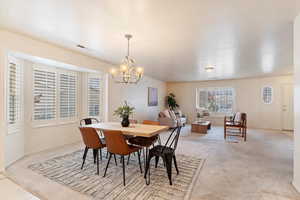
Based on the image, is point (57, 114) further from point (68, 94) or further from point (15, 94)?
point (15, 94)

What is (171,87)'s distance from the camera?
9.24 m

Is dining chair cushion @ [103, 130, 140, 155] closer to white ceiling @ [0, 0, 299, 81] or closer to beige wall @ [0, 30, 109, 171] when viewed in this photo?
white ceiling @ [0, 0, 299, 81]

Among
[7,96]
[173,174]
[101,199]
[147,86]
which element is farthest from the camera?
[147,86]

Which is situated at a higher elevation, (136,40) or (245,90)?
(136,40)

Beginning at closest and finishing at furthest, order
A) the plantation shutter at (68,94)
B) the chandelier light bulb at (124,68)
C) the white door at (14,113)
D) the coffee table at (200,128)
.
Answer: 1. the chandelier light bulb at (124,68)
2. the white door at (14,113)
3. the plantation shutter at (68,94)
4. the coffee table at (200,128)

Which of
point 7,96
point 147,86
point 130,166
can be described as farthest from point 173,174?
point 147,86

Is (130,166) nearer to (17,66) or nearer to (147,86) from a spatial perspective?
(17,66)

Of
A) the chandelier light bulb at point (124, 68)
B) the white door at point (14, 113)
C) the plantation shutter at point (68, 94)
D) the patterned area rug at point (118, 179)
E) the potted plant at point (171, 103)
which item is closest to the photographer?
the patterned area rug at point (118, 179)

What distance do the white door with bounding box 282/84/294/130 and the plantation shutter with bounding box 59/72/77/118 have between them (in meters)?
8.09

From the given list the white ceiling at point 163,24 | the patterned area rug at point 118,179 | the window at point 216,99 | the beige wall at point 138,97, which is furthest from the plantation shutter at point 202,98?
the patterned area rug at point 118,179

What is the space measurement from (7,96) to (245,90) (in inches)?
330

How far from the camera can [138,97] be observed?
6367 millimetres

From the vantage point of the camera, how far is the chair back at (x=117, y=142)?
93.7 inches

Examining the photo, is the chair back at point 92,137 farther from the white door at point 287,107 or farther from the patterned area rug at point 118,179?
the white door at point 287,107
